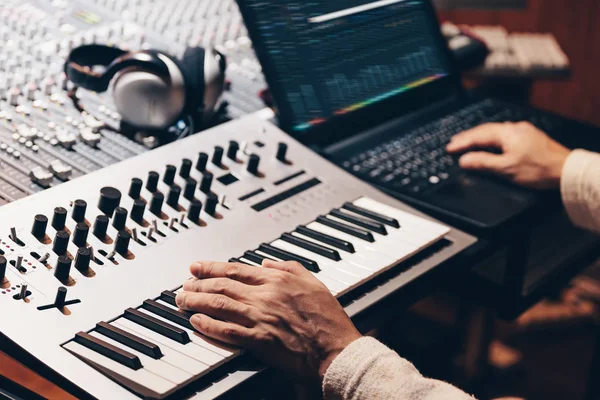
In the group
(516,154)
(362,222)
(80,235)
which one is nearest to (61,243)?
(80,235)

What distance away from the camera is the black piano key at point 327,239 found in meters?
1.11

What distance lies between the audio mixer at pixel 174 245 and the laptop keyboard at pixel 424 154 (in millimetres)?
72

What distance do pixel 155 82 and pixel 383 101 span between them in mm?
463

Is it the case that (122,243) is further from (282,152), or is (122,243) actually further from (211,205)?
(282,152)

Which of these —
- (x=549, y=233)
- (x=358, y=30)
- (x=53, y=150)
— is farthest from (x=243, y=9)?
(x=549, y=233)

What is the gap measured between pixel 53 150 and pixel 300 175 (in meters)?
0.39

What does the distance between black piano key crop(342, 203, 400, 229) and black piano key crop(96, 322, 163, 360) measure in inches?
17.9

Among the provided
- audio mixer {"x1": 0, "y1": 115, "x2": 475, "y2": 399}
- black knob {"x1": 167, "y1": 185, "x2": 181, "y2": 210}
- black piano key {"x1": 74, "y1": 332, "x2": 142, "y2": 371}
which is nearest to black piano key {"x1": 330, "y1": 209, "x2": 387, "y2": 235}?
audio mixer {"x1": 0, "y1": 115, "x2": 475, "y2": 399}

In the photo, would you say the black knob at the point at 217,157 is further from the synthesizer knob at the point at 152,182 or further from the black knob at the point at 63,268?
the black knob at the point at 63,268

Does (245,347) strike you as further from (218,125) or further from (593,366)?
(593,366)

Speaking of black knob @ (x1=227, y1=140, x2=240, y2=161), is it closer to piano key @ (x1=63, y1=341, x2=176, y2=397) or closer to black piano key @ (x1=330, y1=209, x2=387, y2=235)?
black piano key @ (x1=330, y1=209, x2=387, y2=235)

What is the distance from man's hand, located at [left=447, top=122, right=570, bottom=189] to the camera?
1.41 metres

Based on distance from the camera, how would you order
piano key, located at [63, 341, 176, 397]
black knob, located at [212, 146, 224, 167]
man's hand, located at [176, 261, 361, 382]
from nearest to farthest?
piano key, located at [63, 341, 176, 397] < man's hand, located at [176, 261, 361, 382] < black knob, located at [212, 146, 224, 167]

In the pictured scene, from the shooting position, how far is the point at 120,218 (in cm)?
104
